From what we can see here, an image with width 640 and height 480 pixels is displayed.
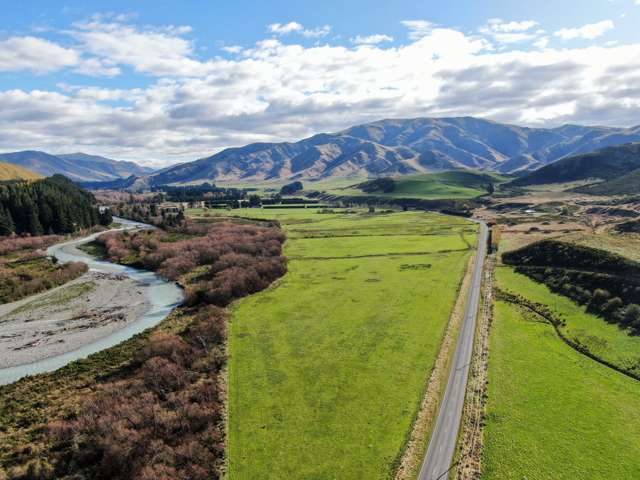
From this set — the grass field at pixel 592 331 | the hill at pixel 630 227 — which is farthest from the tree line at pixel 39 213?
the hill at pixel 630 227

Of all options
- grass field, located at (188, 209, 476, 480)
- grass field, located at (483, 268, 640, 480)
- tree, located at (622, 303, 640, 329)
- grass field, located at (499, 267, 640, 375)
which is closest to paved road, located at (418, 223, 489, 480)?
grass field, located at (188, 209, 476, 480)

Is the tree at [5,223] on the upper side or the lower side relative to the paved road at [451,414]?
upper

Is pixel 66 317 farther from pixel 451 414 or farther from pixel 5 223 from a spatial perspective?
pixel 5 223

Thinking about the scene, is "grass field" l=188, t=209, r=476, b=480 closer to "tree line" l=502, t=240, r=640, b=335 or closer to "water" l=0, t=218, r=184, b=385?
"water" l=0, t=218, r=184, b=385

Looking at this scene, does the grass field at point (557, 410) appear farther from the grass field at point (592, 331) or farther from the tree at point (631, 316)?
the tree at point (631, 316)

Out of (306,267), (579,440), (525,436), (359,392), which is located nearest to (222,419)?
(359,392)

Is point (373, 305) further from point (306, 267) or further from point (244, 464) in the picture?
point (244, 464)

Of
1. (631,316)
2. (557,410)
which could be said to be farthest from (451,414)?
(631,316)
